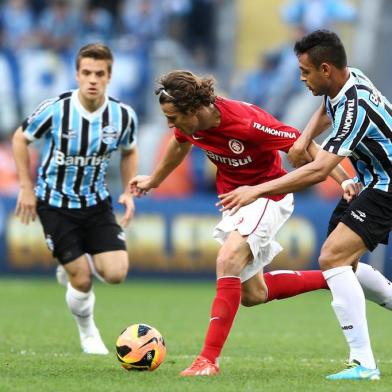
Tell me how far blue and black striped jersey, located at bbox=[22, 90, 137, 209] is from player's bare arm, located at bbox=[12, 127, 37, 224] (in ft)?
0.29

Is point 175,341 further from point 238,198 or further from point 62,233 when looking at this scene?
point 238,198

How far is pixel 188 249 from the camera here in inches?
609

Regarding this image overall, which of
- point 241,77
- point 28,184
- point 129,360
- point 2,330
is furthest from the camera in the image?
point 241,77

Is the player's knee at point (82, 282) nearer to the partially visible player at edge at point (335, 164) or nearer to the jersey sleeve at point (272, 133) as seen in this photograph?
the jersey sleeve at point (272, 133)

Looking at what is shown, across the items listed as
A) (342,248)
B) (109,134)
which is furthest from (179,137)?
(109,134)

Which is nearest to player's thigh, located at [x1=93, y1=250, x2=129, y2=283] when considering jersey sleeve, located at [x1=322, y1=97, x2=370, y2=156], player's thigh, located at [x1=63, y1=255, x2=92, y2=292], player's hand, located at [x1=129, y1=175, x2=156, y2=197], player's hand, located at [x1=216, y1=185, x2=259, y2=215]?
player's thigh, located at [x1=63, y1=255, x2=92, y2=292]

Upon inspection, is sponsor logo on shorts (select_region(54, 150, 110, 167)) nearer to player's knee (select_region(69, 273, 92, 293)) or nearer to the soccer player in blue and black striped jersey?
the soccer player in blue and black striped jersey

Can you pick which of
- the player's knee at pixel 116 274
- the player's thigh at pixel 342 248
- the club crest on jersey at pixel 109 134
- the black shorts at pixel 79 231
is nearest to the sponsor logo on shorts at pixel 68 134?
the club crest on jersey at pixel 109 134

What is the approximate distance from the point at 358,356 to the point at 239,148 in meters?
1.58

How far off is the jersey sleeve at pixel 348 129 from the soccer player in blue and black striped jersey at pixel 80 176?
2.61m

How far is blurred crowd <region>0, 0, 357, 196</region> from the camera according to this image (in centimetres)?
1764

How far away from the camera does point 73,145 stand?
8.79m

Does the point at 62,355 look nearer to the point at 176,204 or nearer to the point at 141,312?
the point at 141,312

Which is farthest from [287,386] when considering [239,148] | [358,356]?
[239,148]
